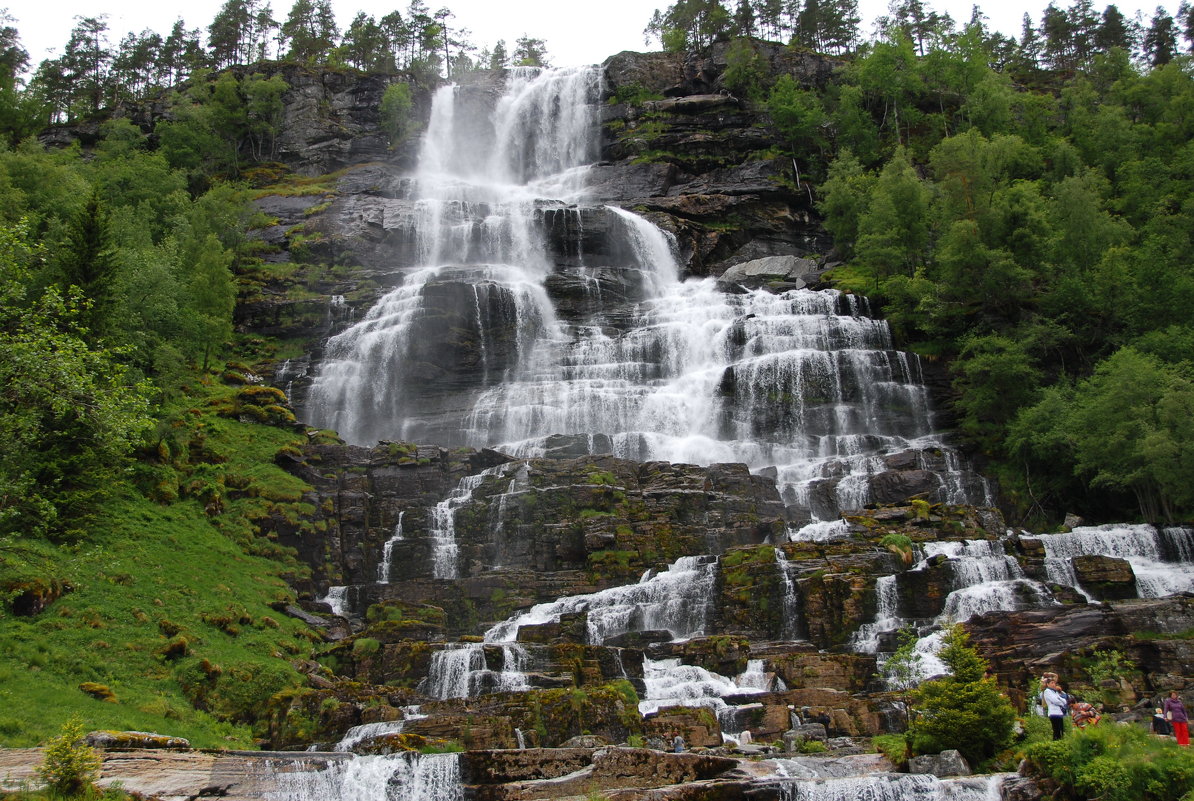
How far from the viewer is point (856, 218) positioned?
59.3 m

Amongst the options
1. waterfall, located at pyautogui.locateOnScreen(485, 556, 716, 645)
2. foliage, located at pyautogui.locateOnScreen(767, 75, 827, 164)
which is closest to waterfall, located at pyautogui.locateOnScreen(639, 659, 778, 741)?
waterfall, located at pyautogui.locateOnScreen(485, 556, 716, 645)

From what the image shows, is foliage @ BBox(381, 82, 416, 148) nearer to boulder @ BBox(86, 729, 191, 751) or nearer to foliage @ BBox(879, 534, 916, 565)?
foliage @ BBox(879, 534, 916, 565)

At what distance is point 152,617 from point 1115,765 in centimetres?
2205

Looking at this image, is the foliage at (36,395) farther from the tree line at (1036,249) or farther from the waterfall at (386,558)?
the tree line at (1036,249)

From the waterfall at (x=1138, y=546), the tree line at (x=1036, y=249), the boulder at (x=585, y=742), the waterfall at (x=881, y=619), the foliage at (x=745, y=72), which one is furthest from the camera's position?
the foliage at (x=745, y=72)

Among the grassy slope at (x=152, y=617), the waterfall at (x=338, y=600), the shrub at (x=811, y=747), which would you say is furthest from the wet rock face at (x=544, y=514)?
the shrub at (x=811, y=747)

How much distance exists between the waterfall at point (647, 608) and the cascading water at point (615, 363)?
22.9 feet

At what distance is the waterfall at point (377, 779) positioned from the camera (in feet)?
50.2

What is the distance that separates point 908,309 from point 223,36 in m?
79.5

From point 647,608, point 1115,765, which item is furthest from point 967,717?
point 647,608

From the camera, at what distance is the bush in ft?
40.8

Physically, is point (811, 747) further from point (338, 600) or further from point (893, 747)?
point (338, 600)

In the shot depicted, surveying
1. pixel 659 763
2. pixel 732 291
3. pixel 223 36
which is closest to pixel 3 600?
pixel 659 763

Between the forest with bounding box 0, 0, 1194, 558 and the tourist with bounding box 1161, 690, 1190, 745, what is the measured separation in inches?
691
